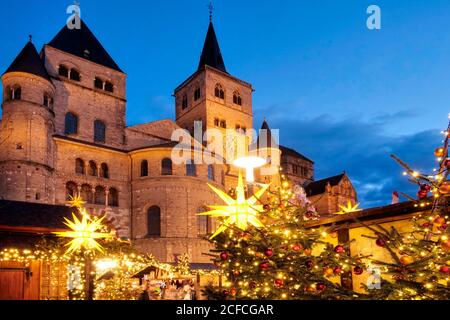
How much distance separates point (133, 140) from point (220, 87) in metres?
18.3

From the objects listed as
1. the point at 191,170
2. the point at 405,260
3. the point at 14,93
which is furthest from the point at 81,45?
the point at 405,260

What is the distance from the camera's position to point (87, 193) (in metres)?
33.1

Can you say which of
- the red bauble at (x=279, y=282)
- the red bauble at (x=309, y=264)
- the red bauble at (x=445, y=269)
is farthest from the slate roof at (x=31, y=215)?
the red bauble at (x=445, y=269)

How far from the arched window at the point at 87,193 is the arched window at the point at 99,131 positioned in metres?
4.81

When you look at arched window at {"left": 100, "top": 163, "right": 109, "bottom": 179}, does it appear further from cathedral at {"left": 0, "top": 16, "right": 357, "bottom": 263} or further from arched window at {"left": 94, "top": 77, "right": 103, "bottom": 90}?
arched window at {"left": 94, "top": 77, "right": 103, "bottom": 90}

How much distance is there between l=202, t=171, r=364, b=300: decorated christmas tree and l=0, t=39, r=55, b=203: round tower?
2391 centimetres

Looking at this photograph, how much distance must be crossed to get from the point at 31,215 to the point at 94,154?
19623 mm

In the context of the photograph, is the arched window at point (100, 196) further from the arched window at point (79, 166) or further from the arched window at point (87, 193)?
the arched window at point (79, 166)

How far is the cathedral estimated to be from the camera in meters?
29.2

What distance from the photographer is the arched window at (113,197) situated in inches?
1353

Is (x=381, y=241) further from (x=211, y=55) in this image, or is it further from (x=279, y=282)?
(x=211, y=55)
